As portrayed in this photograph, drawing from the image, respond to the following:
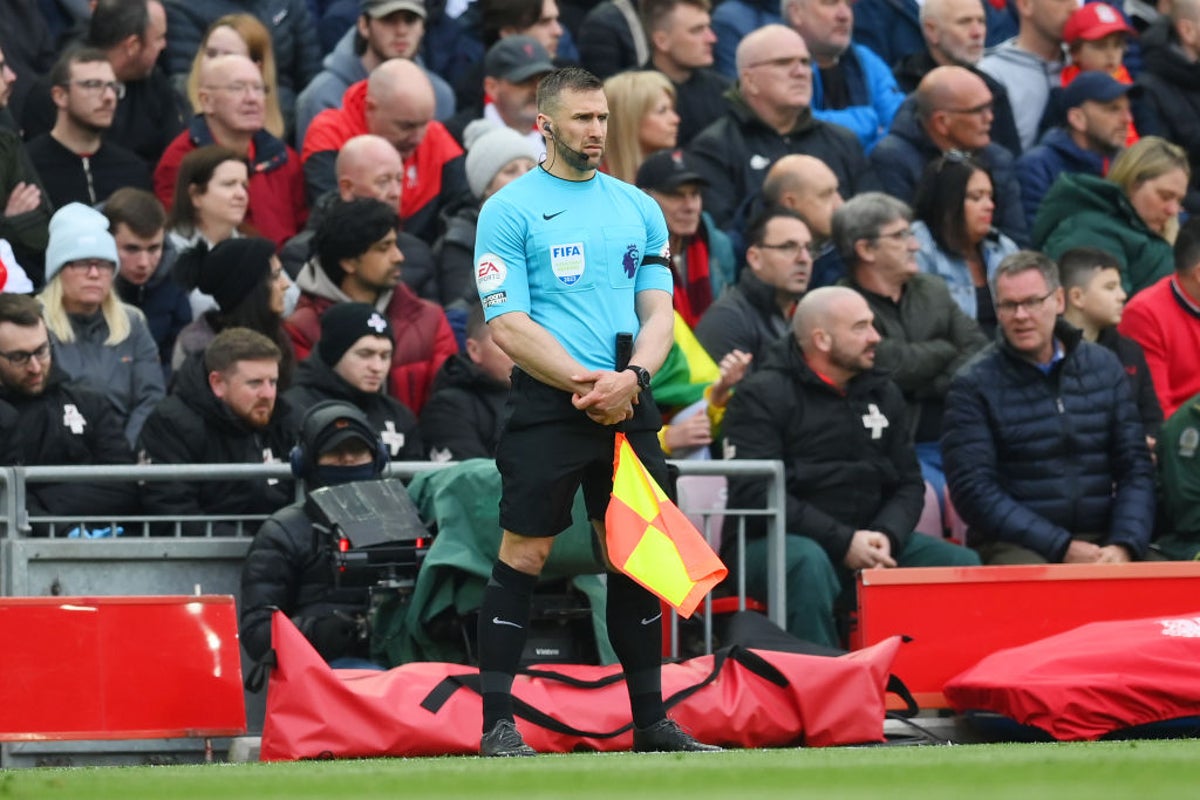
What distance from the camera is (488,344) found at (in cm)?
1120

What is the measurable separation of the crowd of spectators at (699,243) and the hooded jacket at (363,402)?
2 centimetres

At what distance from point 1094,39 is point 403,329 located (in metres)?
5.93

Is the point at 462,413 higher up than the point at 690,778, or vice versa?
the point at 462,413

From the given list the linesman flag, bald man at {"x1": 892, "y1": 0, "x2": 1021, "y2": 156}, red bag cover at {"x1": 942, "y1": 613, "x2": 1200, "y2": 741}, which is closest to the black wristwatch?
the linesman flag

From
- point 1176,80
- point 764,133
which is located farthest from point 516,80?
point 1176,80

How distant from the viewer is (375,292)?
463 inches

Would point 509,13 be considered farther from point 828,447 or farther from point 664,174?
point 828,447

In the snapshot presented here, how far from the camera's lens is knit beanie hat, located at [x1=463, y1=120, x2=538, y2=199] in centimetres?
1269

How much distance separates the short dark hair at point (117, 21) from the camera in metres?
13.3

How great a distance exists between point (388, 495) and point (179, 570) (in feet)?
3.34

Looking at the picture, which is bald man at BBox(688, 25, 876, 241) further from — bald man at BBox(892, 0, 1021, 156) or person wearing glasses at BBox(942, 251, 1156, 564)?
person wearing glasses at BBox(942, 251, 1156, 564)

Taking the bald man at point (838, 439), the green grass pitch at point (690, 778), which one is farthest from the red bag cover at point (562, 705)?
the bald man at point (838, 439)

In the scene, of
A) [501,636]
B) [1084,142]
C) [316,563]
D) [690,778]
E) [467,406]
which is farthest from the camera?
[1084,142]

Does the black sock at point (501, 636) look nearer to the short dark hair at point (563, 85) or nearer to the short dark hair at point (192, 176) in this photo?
Answer: the short dark hair at point (563, 85)
